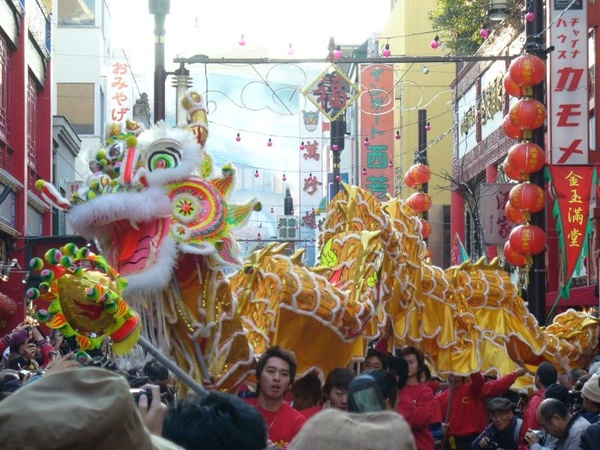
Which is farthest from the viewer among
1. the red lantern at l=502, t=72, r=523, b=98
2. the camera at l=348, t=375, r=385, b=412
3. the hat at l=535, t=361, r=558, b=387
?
the red lantern at l=502, t=72, r=523, b=98

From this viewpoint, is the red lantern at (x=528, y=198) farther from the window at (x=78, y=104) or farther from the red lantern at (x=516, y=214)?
the window at (x=78, y=104)

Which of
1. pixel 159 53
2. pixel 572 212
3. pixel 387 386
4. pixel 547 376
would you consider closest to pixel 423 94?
pixel 572 212

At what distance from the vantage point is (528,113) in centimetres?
1402

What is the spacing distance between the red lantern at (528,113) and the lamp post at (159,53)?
4640mm

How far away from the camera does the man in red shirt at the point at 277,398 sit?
20.3 feet

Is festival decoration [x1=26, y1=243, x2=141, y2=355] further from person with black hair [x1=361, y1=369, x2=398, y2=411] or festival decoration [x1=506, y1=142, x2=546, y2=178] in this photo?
festival decoration [x1=506, y1=142, x2=546, y2=178]

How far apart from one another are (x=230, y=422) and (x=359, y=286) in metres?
6.23

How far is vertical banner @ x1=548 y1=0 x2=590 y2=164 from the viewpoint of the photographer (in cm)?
1802

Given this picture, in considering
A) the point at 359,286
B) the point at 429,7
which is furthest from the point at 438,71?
the point at 359,286

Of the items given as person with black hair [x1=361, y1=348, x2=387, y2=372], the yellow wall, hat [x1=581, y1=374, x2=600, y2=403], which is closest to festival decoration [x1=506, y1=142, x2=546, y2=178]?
person with black hair [x1=361, y1=348, x2=387, y2=372]

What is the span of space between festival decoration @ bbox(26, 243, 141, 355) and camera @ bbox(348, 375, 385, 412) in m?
2.01

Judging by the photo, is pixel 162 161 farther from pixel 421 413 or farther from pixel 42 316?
pixel 421 413

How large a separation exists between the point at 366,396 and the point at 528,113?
1004cm

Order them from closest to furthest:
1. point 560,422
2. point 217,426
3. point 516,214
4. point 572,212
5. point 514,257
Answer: point 217,426, point 560,422, point 516,214, point 514,257, point 572,212
